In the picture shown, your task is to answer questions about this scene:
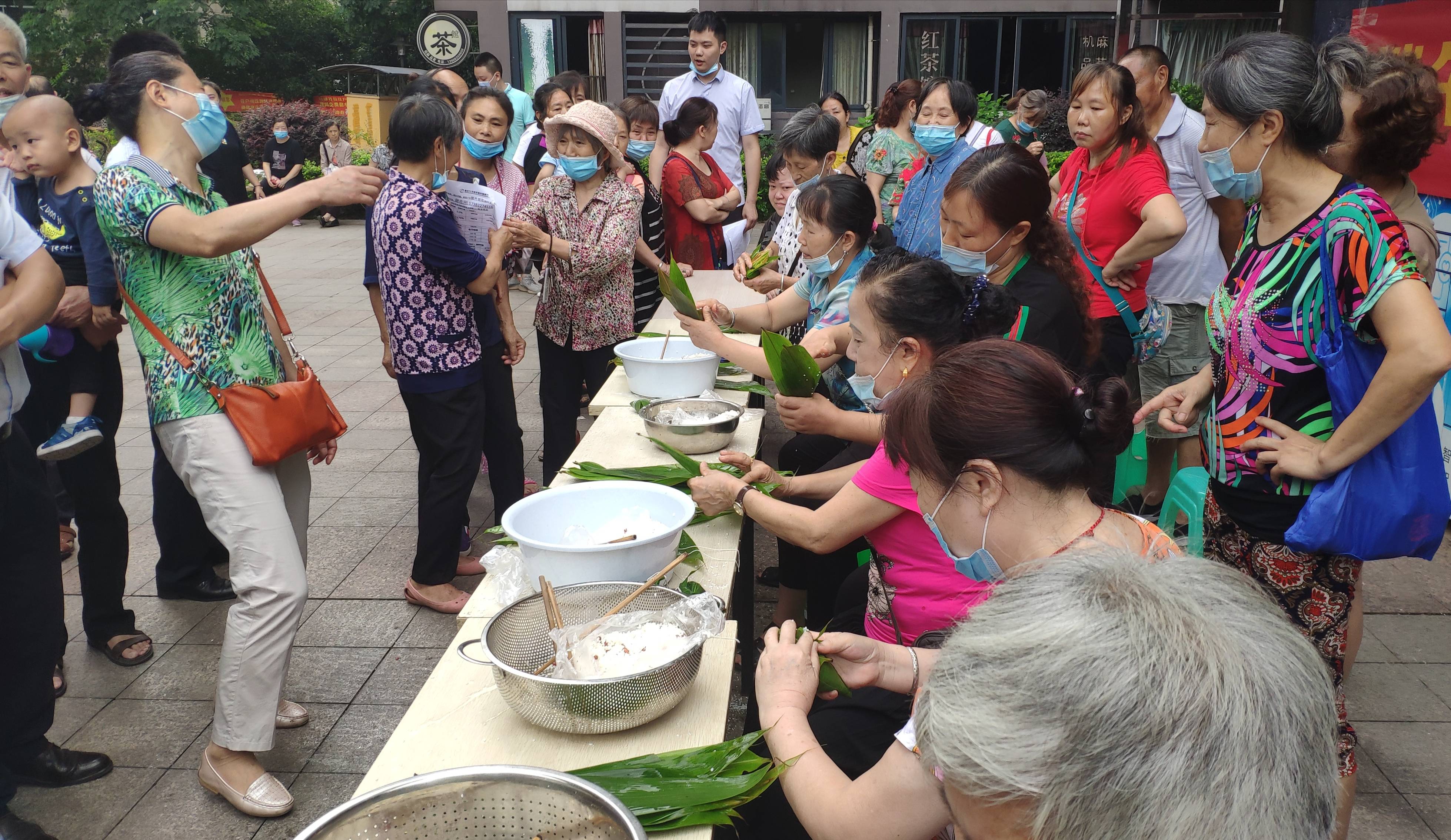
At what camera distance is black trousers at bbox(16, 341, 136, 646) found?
346 centimetres

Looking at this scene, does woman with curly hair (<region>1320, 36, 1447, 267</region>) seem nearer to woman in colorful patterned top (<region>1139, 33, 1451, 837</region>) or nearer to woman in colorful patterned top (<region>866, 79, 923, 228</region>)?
woman in colorful patterned top (<region>1139, 33, 1451, 837</region>)

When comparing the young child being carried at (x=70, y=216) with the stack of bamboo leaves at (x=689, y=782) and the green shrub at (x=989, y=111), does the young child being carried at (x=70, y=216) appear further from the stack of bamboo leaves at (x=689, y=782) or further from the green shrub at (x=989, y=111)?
the green shrub at (x=989, y=111)

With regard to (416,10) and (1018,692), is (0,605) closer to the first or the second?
(1018,692)

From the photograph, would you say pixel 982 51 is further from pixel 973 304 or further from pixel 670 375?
pixel 973 304

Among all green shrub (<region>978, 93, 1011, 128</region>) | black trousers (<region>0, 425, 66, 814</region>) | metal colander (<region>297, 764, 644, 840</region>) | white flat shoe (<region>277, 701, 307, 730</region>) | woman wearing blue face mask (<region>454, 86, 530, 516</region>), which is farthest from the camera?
green shrub (<region>978, 93, 1011, 128</region>)

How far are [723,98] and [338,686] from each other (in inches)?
204

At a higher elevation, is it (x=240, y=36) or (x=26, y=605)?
(x=240, y=36)

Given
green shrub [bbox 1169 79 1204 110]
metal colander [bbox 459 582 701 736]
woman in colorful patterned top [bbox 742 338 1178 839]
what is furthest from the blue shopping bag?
green shrub [bbox 1169 79 1204 110]

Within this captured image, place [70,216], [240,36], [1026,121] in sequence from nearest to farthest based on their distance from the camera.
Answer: [70,216], [1026,121], [240,36]

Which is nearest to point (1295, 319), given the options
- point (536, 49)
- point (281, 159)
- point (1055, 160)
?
point (1055, 160)

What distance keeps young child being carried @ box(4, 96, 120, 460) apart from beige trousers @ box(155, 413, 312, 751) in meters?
0.67

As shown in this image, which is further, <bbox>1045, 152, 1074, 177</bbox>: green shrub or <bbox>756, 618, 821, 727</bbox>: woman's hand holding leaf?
<bbox>1045, 152, 1074, 177</bbox>: green shrub

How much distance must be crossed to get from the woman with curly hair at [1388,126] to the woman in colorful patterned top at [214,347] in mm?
2542

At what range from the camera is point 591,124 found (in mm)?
4207
